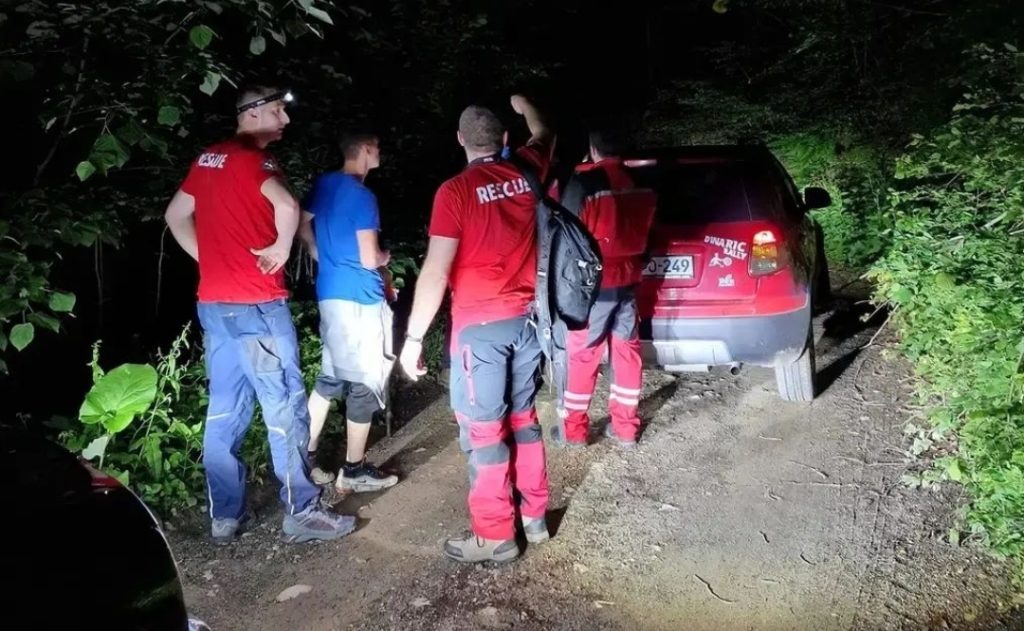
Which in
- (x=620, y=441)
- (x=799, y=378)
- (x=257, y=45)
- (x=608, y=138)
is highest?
(x=257, y=45)

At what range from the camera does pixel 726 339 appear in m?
5.31

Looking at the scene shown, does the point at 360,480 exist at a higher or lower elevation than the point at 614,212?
lower

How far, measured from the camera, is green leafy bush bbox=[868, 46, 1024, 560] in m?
3.58

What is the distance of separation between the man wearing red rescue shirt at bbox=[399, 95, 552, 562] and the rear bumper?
1576 mm

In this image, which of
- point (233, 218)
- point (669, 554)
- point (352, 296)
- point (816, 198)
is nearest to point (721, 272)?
point (816, 198)

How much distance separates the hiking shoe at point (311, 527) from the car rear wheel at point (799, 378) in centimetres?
304

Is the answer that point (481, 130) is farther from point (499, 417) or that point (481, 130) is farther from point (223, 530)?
point (223, 530)

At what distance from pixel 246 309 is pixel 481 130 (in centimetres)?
133

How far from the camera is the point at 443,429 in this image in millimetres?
5684

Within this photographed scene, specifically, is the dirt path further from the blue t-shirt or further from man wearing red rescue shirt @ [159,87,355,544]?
the blue t-shirt

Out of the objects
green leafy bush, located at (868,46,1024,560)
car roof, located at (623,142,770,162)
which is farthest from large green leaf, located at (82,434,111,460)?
green leafy bush, located at (868,46,1024,560)

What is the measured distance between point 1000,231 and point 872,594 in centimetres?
198

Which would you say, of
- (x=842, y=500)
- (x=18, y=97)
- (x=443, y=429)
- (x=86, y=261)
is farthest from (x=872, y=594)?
(x=86, y=261)

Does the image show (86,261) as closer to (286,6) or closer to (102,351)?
(102,351)
